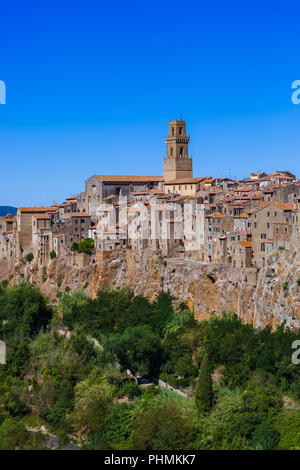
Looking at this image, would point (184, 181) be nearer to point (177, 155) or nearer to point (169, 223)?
point (177, 155)

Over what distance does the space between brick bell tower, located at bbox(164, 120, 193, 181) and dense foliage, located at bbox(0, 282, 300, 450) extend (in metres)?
24.7

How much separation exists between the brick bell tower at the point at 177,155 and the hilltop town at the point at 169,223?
11cm

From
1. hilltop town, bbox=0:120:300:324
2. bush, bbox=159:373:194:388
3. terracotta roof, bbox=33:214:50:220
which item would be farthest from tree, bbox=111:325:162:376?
terracotta roof, bbox=33:214:50:220

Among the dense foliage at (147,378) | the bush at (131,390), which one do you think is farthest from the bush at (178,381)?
the bush at (131,390)

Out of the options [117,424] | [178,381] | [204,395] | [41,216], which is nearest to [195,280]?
[178,381]

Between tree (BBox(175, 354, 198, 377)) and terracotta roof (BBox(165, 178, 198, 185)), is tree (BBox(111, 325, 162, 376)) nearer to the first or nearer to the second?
tree (BBox(175, 354, 198, 377))

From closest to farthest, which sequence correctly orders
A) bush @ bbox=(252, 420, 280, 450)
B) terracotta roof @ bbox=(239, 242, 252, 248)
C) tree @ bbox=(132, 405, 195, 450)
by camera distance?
bush @ bbox=(252, 420, 280, 450), tree @ bbox=(132, 405, 195, 450), terracotta roof @ bbox=(239, 242, 252, 248)

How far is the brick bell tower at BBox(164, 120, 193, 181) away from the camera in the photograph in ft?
245

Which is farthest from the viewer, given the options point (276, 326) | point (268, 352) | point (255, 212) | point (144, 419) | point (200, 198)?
point (200, 198)

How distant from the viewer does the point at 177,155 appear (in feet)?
247

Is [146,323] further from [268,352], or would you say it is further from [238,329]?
[268,352]

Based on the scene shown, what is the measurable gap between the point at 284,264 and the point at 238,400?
997 cm

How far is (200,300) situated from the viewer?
46.8m
